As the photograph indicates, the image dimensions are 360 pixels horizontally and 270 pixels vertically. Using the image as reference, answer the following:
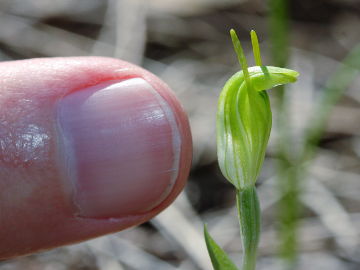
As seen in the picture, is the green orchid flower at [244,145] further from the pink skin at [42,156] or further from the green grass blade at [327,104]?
the green grass blade at [327,104]

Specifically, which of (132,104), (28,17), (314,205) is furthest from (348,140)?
(28,17)

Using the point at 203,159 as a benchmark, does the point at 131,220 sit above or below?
above

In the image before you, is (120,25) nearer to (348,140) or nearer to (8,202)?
(348,140)

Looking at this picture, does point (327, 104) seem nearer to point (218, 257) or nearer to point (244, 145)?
point (244, 145)

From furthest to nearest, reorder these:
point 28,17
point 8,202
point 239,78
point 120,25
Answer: point 28,17
point 120,25
point 8,202
point 239,78

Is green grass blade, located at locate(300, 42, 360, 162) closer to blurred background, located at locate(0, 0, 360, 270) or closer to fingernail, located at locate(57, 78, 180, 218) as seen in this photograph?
blurred background, located at locate(0, 0, 360, 270)

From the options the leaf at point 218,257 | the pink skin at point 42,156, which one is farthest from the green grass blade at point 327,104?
the leaf at point 218,257

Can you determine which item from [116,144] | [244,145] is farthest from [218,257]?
[116,144]
